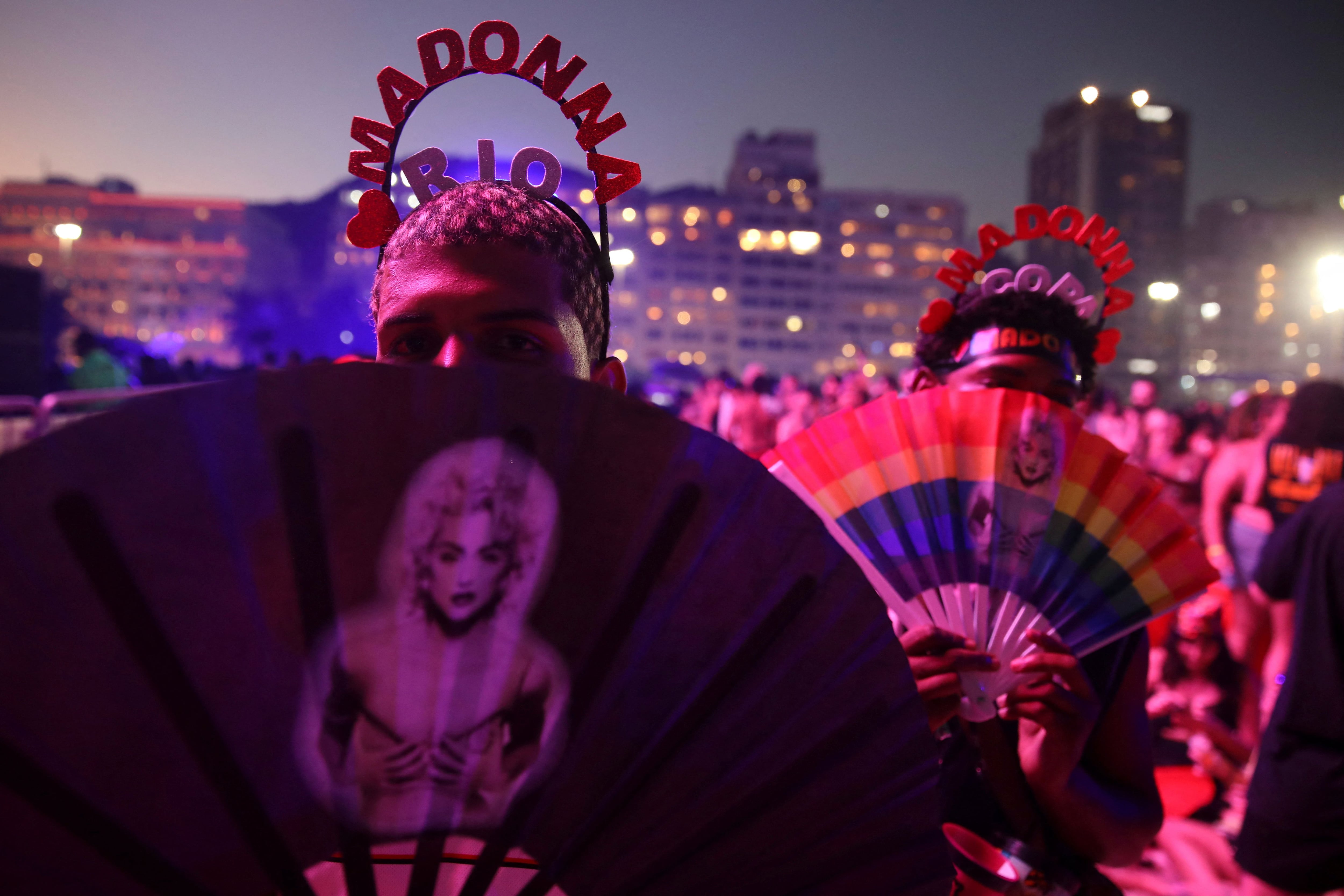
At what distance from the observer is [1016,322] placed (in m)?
1.79

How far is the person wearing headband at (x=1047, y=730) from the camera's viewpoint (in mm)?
1273

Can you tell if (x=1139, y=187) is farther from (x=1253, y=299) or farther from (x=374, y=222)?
(x=374, y=222)

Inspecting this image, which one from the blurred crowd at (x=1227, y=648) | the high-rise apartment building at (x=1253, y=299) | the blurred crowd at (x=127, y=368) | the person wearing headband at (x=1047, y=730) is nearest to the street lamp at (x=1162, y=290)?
the blurred crowd at (x=1227, y=648)

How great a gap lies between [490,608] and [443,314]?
56 cm

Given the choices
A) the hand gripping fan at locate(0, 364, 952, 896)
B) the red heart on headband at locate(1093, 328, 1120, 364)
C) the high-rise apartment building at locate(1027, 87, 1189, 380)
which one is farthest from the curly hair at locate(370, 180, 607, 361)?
the high-rise apartment building at locate(1027, 87, 1189, 380)

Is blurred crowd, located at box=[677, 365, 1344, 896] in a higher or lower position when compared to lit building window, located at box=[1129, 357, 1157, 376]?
lower

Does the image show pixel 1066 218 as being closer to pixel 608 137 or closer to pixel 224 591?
pixel 608 137

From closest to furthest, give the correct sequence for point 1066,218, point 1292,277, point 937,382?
point 937,382
point 1066,218
point 1292,277

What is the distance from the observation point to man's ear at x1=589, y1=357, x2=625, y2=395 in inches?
48.9

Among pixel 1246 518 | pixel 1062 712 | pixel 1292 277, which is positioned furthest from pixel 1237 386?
pixel 1062 712

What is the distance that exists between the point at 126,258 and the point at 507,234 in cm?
9781

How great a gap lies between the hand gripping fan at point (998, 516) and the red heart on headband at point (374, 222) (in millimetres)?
767

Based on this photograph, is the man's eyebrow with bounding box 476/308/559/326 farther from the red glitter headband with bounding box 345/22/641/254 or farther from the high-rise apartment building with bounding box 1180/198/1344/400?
the high-rise apartment building with bounding box 1180/198/1344/400

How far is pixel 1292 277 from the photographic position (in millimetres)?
87562
